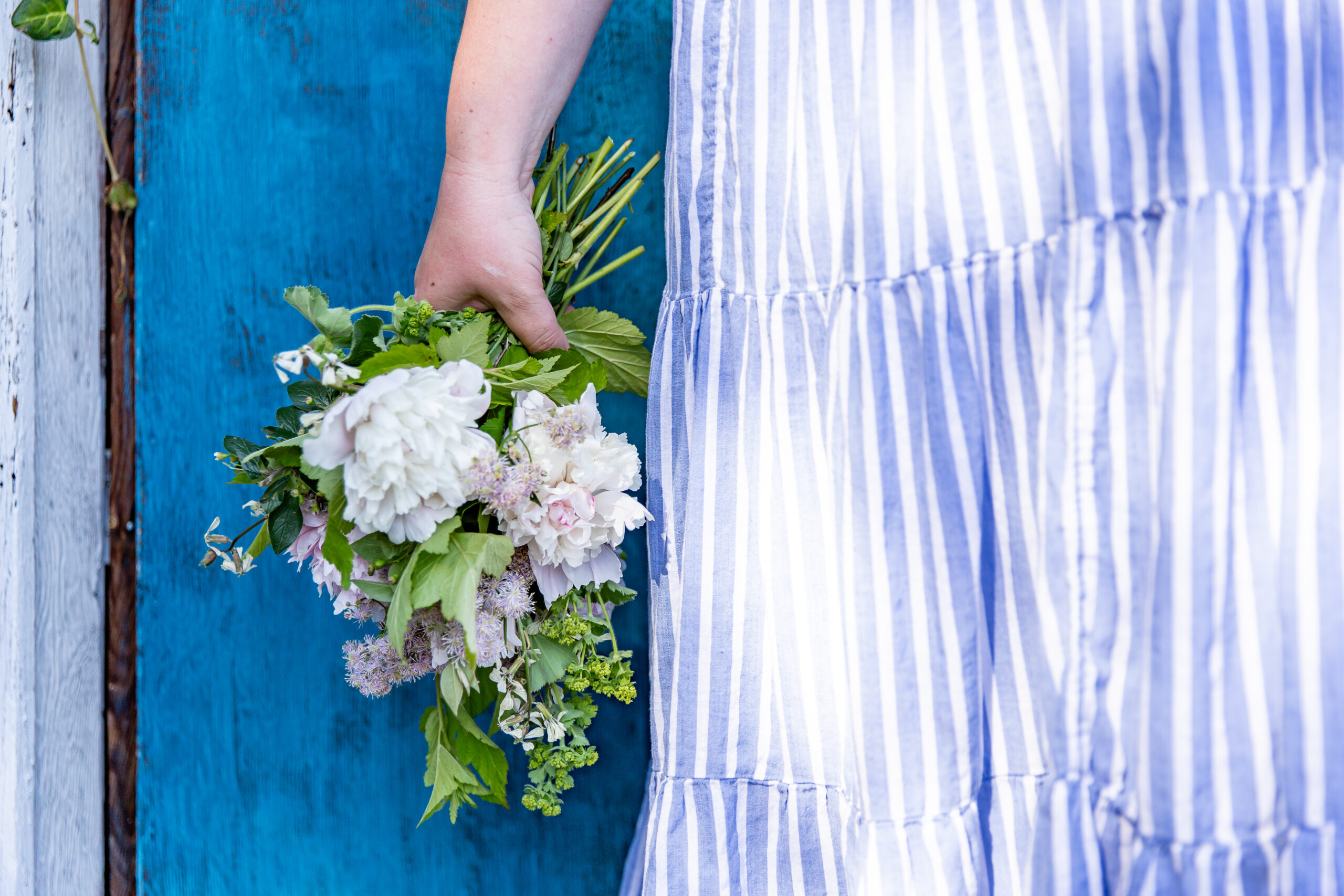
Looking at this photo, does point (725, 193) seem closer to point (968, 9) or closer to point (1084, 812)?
point (968, 9)

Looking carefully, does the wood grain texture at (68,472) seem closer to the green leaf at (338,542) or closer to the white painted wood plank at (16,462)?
the white painted wood plank at (16,462)

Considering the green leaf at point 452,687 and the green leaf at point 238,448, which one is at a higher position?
the green leaf at point 238,448

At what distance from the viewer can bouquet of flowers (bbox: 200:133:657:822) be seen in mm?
490

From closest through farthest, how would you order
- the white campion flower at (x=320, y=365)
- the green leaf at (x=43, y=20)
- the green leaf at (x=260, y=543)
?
the white campion flower at (x=320, y=365)
the green leaf at (x=260, y=543)
the green leaf at (x=43, y=20)

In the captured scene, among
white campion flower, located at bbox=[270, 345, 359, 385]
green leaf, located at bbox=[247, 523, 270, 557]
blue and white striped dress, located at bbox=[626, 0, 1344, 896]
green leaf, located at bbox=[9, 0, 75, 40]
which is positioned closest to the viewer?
blue and white striped dress, located at bbox=[626, 0, 1344, 896]

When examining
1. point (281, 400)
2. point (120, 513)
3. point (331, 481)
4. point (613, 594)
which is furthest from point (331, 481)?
point (120, 513)

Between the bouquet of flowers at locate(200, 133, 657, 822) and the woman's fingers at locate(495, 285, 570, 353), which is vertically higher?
the woman's fingers at locate(495, 285, 570, 353)

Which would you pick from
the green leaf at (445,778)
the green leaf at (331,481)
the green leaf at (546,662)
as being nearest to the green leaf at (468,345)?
the green leaf at (331,481)

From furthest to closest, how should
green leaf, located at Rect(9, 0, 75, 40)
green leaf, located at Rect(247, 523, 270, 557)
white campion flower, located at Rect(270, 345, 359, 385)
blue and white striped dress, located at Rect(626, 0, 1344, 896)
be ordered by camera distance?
green leaf, located at Rect(9, 0, 75, 40) < green leaf, located at Rect(247, 523, 270, 557) < white campion flower, located at Rect(270, 345, 359, 385) < blue and white striped dress, located at Rect(626, 0, 1344, 896)

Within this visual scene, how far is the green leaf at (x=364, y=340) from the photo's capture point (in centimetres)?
56

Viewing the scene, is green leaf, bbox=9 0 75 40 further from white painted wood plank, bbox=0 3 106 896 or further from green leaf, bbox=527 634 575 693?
green leaf, bbox=527 634 575 693

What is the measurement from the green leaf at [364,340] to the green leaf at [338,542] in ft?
0.30

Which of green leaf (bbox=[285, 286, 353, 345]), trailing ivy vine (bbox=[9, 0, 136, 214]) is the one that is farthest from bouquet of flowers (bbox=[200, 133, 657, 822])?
trailing ivy vine (bbox=[9, 0, 136, 214])

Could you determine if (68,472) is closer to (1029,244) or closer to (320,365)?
(320,365)
